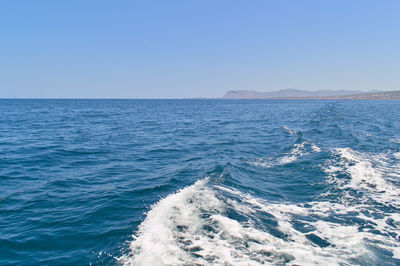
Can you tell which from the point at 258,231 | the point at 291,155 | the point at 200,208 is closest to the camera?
the point at 258,231

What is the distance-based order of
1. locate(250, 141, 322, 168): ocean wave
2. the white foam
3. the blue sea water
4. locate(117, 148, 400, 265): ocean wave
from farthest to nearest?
locate(250, 141, 322, 168): ocean wave, the white foam, the blue sea water, locate(117, 148, 400, 265): ocean wave

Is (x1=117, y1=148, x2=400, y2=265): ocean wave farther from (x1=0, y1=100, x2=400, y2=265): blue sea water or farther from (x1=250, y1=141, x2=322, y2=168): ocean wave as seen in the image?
(x1=250, y1=141, x2=322, y2=168): ocean wave

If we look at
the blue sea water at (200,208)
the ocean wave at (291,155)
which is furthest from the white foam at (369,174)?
the ocean wave at (291,155)

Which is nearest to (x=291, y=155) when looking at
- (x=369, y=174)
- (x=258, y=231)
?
(x=369, y=174)

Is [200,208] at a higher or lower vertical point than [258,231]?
higher

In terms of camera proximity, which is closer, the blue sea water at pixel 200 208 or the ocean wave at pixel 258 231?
the ocean wave at pixel 258 231

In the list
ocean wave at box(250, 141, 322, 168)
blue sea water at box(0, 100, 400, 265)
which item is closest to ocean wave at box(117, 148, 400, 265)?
blue sea water at box(0, 100, 400, 265)

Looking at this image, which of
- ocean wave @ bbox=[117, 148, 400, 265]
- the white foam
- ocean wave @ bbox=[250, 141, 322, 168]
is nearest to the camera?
ocean wave @ bbox=[117, 148, 400, 265]

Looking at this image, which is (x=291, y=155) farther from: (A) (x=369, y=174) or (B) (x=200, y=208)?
(B) (x=200, y=208)

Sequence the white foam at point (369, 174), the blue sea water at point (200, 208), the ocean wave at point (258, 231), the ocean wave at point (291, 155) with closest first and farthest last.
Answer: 1. the ocean wave at point (258, 231)
2. the blue sea water at point (200, 208)
3. the white foam at point (369, 174)
4. the ocean wave at point (291, 155)

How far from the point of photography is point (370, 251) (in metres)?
5.82

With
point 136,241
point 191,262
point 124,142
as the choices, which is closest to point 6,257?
point 136,241

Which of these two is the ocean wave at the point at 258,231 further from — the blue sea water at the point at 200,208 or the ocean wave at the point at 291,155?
the ocean wave at the point at 291,155

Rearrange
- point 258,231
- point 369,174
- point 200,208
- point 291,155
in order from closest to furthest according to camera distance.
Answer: point 258,231
point 200,208
point 369,174
point 291,155
